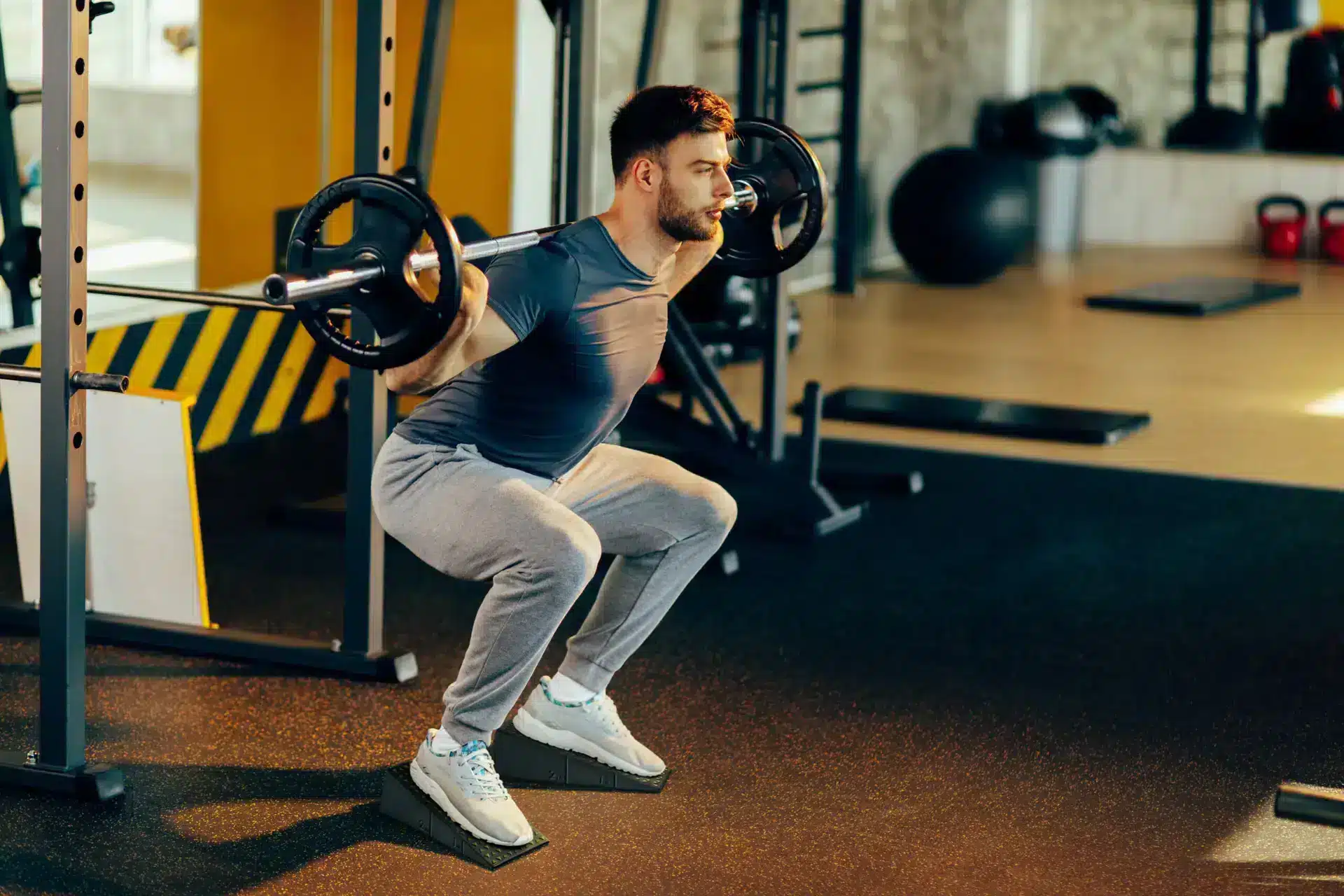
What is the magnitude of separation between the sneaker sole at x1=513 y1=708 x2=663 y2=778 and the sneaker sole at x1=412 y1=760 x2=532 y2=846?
0.24 metres

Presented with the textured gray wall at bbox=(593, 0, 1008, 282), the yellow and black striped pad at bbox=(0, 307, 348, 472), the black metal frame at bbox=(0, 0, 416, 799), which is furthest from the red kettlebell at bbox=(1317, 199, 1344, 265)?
the black metal frame at bbox=(0, 0, 416, 799)

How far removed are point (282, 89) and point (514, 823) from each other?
3346 millimetres

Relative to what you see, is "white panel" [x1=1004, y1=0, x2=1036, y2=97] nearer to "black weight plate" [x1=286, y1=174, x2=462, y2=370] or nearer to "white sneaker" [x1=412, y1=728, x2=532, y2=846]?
"white sneaker" [x1=412, y1=728, x2=532, y2=846]

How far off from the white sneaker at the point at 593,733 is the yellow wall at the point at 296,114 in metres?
2.51

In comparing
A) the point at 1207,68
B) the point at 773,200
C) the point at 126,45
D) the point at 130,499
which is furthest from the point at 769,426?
the point at 1207,68

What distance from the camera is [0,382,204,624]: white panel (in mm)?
3107

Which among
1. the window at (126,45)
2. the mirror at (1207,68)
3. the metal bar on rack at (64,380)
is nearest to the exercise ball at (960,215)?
the mirror at (1207,68)

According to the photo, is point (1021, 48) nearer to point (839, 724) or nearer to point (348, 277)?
point (839, 724)

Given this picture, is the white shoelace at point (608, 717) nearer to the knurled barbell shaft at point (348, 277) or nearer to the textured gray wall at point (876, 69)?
the knurled barbell shaft at point (348, 277)

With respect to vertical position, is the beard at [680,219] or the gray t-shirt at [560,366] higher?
the beard at [680,219]

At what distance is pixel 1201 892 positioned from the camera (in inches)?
94.2

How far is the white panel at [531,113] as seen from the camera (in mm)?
5801

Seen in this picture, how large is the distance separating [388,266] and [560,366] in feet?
1.44

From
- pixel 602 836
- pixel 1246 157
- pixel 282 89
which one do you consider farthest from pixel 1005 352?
pixel 602 836
